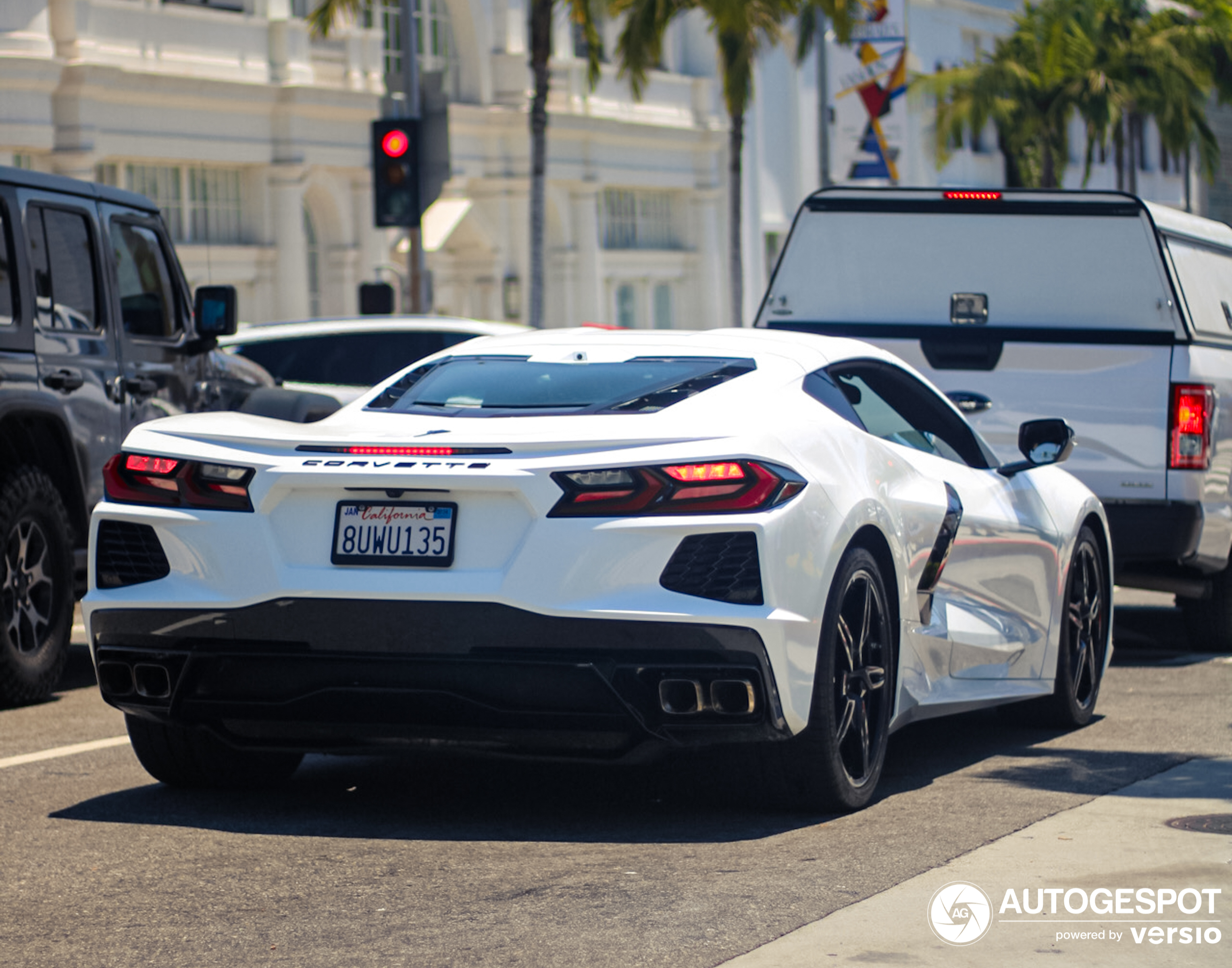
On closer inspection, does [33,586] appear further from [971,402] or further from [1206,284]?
[1206,284]

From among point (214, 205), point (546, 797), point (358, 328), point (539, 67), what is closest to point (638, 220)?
point (539, 67)

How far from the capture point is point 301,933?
4988mm

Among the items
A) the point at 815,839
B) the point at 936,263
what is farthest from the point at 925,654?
the point at 936,263

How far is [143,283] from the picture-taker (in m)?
10.5

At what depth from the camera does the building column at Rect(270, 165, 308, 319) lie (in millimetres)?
32938

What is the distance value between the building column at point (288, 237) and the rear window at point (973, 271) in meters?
22.2

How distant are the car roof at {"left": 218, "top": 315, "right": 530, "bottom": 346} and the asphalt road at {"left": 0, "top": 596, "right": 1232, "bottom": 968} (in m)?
7.78

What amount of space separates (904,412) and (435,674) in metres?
2.38

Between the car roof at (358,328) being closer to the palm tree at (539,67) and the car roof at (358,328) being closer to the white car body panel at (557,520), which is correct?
the white car body panel at (557,520)

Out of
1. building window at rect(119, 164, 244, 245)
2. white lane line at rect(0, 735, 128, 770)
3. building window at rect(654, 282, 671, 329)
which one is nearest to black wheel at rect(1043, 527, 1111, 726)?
white lane line at rect(0, 735, 128, 770)

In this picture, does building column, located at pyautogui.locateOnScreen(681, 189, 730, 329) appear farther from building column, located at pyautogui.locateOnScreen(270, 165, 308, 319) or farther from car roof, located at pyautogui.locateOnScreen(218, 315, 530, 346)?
car roof, located at pyautogui.locateOnScreen(218, 315, 530, 346)

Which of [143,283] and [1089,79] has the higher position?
[1089,79]

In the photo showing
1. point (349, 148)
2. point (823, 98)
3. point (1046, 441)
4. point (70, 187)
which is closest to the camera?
point (1046, 441)

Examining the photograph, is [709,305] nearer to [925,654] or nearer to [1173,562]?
[1173,562]
